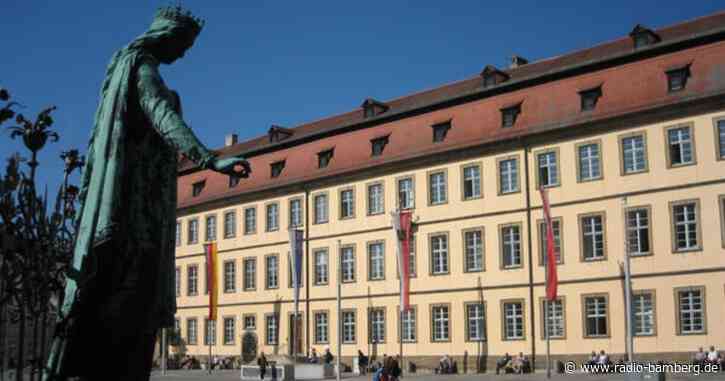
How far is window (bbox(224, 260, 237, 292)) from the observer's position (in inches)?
2135

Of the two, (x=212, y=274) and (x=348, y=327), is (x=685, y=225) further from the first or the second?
(x=212, y=274)

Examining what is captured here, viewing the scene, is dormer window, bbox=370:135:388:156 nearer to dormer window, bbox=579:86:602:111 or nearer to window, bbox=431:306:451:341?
window, bbox=431:306:451:341

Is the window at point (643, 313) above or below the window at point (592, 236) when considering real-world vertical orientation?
below

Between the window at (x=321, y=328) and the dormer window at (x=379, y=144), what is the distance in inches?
322

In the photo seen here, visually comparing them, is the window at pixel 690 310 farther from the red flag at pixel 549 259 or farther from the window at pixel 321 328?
the window at pixel 321 328

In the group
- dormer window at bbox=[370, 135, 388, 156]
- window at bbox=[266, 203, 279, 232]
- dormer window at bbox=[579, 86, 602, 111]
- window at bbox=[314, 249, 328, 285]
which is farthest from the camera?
window at bbox=[266, 203, 279, 232]

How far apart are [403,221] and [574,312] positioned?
8.19 meters

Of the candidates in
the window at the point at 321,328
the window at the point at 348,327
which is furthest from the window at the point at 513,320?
the window at the point at 321,328

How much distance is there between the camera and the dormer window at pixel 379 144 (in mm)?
46406

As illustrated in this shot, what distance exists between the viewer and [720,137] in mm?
34781

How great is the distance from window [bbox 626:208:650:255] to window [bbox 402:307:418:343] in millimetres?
10820

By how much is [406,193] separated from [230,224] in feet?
44.6

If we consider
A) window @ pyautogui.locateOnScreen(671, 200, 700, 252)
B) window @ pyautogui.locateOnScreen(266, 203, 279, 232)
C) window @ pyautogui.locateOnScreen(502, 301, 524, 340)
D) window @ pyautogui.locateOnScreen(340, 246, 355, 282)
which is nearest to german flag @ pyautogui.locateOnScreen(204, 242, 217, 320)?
window @ pyautogui.locateOnScreen(266, 203, 279, 232)

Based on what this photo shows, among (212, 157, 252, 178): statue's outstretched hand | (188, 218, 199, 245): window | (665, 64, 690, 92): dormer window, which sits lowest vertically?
(212, 157, 252, 178): statue's outstretched hand
